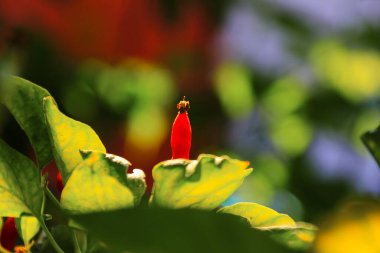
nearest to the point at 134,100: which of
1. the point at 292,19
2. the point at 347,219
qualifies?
the point at 292,19

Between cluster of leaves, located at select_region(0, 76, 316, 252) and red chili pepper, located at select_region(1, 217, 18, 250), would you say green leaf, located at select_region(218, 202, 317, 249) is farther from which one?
red chili pepper, located at select_region(1, 217, 18, 250)

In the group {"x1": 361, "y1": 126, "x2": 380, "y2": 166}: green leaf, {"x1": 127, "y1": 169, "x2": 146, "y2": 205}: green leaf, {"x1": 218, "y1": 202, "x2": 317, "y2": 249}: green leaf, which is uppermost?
{"x1": 361, "y1": 126, "x2": 380, "y2": 166}: green leaf

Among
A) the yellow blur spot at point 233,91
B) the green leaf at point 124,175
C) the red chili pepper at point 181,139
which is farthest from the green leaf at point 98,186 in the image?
the yellow blur spot at point 233,91

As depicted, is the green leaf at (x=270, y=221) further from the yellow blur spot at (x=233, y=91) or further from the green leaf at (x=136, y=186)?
the yellow blur spot at (x=233, y=91)

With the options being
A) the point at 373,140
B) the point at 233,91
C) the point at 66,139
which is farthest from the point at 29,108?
the point at 233,91

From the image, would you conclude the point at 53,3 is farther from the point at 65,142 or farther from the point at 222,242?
the point at 222,242

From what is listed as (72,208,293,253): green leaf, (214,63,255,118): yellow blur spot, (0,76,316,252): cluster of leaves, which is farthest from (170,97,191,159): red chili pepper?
(214,63,255,118): yellow blur spot

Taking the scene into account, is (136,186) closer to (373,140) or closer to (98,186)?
(98,186)
